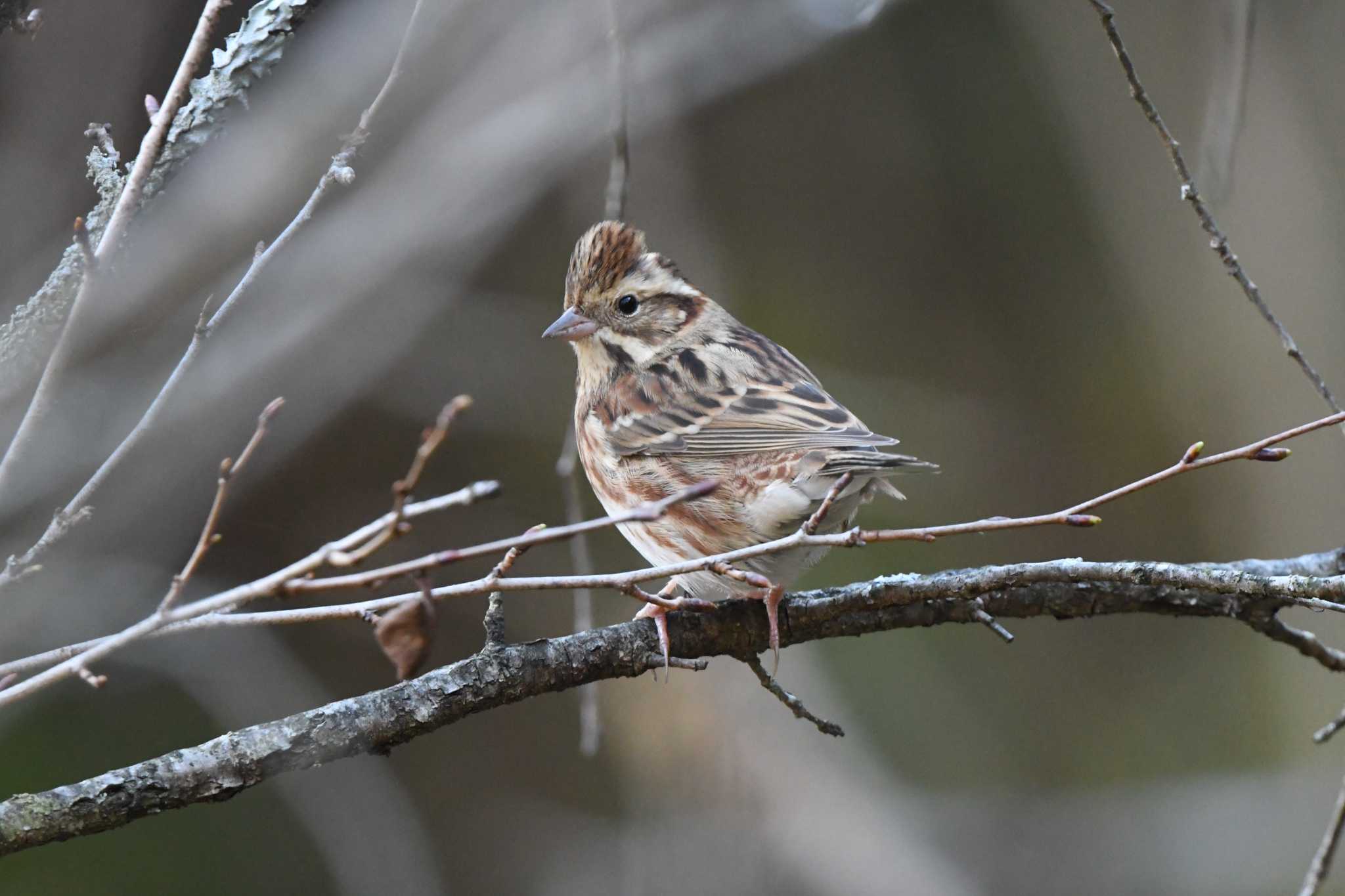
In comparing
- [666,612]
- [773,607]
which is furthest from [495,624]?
[773,607]

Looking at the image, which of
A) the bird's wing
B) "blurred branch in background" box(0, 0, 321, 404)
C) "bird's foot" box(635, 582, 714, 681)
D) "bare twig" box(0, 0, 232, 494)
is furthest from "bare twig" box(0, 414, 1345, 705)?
the bird's wing

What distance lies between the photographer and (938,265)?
810cm

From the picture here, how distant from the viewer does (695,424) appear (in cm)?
411

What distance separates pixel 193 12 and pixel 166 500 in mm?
2215

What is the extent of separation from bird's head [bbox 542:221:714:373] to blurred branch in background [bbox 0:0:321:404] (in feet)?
4.74

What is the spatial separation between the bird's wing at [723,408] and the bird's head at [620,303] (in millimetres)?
102

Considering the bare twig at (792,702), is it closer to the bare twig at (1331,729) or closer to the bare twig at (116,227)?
the bare twig at (1331,729)

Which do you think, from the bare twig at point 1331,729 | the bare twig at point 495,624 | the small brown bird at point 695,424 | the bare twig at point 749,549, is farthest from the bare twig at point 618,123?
the bare twig at point 1331,729

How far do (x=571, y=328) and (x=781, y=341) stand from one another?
3480 mm

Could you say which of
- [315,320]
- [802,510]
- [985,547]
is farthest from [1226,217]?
[315,320]

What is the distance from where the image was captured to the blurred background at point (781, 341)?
4.84 meters

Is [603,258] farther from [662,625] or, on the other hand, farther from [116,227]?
[116,227]

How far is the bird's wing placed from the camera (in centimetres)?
383

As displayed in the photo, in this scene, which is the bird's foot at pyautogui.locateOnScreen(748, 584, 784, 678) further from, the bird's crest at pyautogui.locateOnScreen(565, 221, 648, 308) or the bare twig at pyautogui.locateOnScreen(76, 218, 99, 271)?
the bare twig at pyautogui.locateOnScreen(76, 218, 99, 271)
